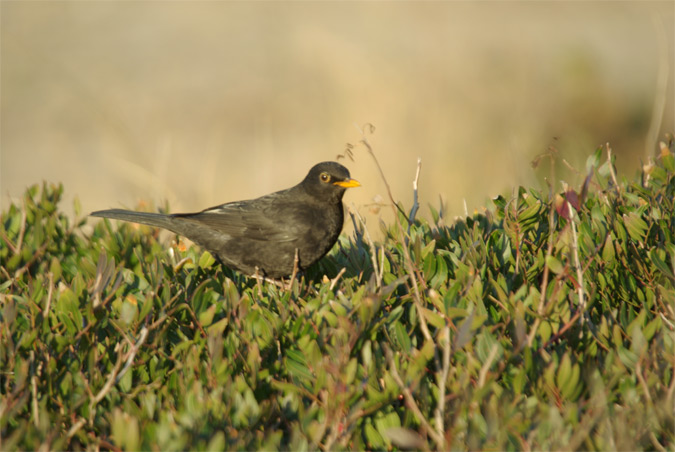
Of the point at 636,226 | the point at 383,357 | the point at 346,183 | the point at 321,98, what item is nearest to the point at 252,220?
the point at 346,183

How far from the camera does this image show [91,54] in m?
17.0

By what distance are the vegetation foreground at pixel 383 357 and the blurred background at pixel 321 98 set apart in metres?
2.45

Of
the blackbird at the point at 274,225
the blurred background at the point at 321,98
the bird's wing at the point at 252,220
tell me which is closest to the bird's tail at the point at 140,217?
the blackbird at the point at 274,225

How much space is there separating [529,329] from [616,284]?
0.89 metres

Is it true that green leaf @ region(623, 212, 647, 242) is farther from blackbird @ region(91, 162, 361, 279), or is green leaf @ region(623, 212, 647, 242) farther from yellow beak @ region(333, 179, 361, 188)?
yellow beak @ region(333, 179, 361, 188)

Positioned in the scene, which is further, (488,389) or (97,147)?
(97,147)

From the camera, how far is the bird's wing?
17.1 ft

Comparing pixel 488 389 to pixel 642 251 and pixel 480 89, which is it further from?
pixel 480 89

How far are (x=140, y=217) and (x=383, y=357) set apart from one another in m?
2.87

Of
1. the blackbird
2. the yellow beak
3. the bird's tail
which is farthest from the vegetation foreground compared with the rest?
the yellow beak

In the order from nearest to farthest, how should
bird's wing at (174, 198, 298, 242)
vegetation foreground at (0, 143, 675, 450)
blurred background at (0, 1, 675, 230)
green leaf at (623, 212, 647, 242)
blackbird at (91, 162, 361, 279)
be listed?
vegetation foreground at (0, 143, 675, 450), green leaf at (623, 212, 647, 242), blackbird at (91, 162, 361, 279), bird's wing at (174, 198, 298, 242), blurred background at (0, 1, 675, 230)

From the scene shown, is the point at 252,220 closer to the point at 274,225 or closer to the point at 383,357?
the point at 274,225

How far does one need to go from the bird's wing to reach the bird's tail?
0.10 meters

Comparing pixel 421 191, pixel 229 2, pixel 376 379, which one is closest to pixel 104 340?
pixel 376 379
